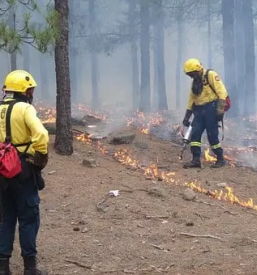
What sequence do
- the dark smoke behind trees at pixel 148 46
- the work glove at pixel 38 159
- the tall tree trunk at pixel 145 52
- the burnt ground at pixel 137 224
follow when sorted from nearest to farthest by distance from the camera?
1. the work glove at pixel 38 159
2. the burnt ground at pixel 137 224
3. the dark smoke behind trees at pixel 148 46
4. the tall tree trunk at pixel 145 52

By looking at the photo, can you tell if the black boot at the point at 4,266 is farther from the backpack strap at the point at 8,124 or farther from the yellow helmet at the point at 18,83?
the yellow helmet at the point at 18,83

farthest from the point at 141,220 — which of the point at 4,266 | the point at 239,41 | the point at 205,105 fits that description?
the point at 239,41

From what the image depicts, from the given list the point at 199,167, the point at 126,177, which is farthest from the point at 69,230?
the point at 199,167

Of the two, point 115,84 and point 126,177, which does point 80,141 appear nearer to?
point 126,177

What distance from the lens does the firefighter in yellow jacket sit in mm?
9844

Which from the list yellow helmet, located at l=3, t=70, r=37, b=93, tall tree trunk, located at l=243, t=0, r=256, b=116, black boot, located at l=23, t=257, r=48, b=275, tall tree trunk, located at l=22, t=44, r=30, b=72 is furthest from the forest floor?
tall tree trunk, located at l=22, t=44, r=30, b=72

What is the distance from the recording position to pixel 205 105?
10.1 meters

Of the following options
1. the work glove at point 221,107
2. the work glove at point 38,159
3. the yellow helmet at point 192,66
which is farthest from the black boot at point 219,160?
the work glove at point 38,159

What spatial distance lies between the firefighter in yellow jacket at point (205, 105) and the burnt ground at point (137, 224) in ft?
2.15

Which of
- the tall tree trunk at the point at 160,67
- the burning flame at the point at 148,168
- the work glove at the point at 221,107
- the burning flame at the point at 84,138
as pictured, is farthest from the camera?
the tall tree trunk at the point at 160,67

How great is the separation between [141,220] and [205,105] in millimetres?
4061

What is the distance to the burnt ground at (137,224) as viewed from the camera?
5.37 meters

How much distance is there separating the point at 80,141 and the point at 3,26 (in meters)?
4.48

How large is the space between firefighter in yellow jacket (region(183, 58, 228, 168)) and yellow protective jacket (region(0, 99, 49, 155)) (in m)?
5.58
